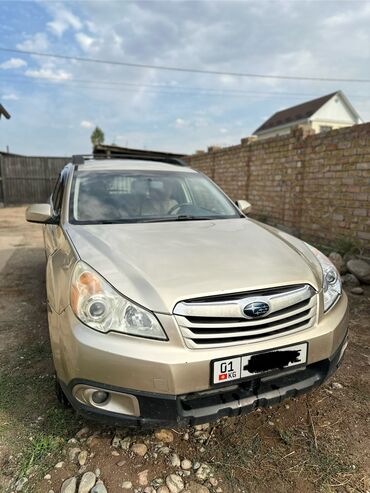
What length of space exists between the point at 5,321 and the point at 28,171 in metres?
14.2

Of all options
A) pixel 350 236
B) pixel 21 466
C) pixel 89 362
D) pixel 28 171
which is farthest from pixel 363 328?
pixel 28 171

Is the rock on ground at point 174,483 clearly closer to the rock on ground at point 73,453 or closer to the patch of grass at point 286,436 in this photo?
the rock on ground at point 73,453

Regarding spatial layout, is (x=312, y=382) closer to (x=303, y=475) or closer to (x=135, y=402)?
(x=303, y=475)

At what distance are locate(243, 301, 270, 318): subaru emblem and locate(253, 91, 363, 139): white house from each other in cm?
3504

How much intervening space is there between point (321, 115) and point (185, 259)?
1502 inches

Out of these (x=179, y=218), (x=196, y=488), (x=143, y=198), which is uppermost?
(x=143, y=198)

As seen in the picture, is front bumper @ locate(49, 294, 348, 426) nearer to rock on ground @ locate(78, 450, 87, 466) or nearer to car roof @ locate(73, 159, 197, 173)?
rock on ground @ locate(78, 450, 87, 466)

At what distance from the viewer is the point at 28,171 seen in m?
16.0

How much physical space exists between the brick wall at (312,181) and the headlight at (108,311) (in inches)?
169

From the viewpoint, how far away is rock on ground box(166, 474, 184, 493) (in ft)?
5.37

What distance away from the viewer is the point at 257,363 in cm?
164

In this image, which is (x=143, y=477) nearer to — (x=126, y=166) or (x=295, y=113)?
(x=126, y=166)

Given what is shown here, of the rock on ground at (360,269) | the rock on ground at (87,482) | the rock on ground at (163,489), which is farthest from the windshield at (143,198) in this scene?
the rock on ground at (360,269)

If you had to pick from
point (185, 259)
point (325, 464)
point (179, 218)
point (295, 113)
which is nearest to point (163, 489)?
point (325, 464)
